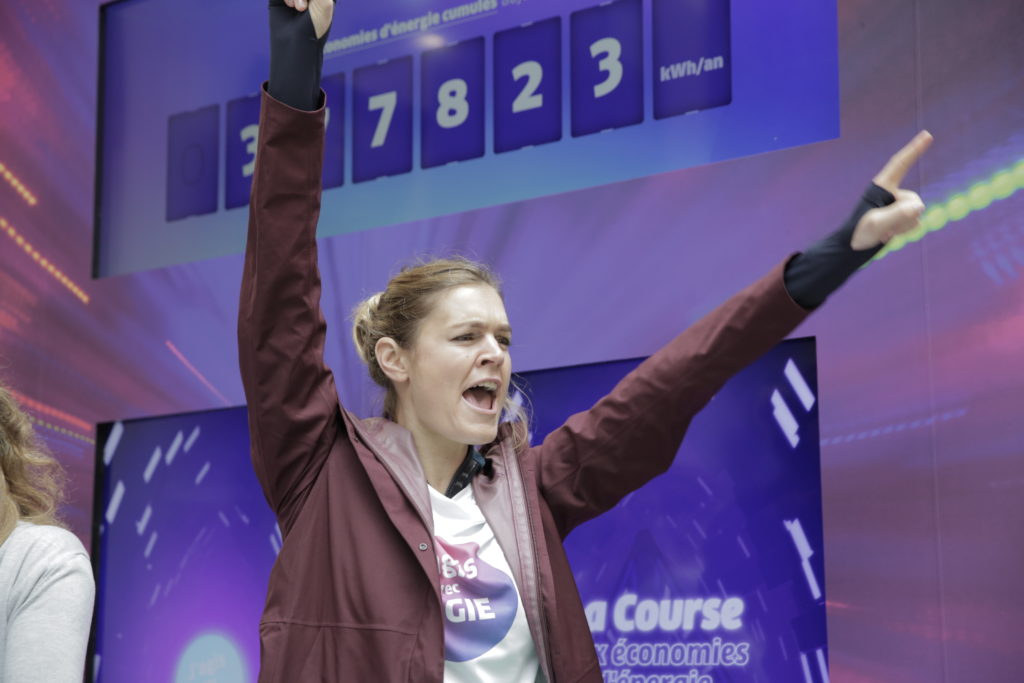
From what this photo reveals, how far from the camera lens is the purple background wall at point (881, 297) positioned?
209 cm

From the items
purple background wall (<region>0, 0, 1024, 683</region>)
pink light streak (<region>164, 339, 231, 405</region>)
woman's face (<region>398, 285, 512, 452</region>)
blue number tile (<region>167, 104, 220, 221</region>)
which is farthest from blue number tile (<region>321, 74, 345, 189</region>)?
woman's face (<region>398, 285, 512, 452</region>)

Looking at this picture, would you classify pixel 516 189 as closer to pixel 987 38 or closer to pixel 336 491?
pixel 987 38

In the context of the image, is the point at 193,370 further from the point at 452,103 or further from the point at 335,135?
the point at 452,103

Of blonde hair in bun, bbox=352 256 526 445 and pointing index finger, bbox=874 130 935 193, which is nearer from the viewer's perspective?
pointing index finger, bbox=874 130 935 193

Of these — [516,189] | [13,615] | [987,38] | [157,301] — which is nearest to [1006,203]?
[987,38]

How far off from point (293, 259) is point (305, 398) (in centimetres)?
18

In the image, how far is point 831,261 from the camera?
4.96 ft

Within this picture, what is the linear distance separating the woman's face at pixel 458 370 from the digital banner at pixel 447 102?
918 mm

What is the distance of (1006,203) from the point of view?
215cm

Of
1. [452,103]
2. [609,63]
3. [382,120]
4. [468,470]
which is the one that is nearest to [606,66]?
[609,63]

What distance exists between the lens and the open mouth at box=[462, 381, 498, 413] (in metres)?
1.77

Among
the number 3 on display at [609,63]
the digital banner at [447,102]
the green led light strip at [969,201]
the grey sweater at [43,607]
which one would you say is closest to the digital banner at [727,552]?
the green led light strip at [969,201]

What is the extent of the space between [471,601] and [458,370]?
1.06 feet

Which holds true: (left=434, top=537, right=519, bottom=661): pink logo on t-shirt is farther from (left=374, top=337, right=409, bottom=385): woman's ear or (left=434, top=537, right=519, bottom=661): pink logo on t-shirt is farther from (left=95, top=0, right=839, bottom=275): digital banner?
(left=95, top=0, right=839, bottom=275): digital banner
